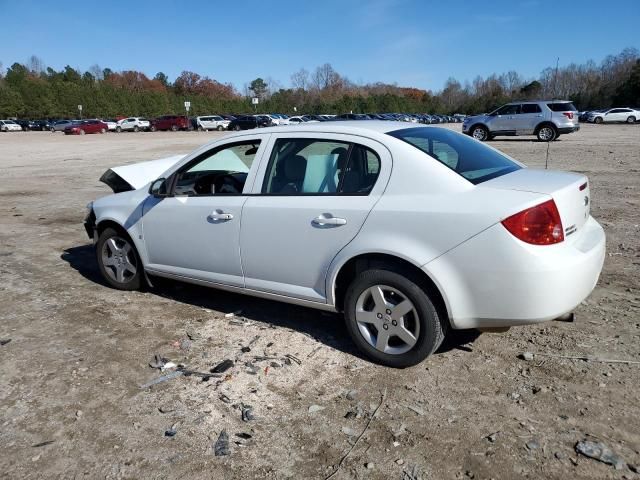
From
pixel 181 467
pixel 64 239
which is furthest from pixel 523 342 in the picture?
pixel 64 239

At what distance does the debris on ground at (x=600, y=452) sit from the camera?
2600 mm

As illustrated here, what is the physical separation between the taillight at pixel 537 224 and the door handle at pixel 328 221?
1077 mm

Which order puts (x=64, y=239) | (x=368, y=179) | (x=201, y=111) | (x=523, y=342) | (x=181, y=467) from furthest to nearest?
(x=201, y=111) → (x=64, y=239) → (x=523, y=342) → (x=368, y=179) → (x=181, y=467)

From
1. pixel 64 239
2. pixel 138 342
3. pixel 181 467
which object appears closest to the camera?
pixel 181 467

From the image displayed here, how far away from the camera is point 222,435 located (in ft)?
9.75

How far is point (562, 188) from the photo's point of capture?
10.9 feet

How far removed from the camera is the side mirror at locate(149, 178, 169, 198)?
4.70 meters

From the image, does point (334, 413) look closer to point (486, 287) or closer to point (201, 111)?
point (486, 287)

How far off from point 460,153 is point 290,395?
2.13 metres

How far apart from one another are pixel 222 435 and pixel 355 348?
4.31 feet

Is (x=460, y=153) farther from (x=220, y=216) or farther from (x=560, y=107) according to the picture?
(x=560, y=107)

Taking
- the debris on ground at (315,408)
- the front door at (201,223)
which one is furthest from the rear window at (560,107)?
the debris on ground at (315,408)

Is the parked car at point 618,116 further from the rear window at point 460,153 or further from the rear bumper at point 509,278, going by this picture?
the rear bumper at point 509,278

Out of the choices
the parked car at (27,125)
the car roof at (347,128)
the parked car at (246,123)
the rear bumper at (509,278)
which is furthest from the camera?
the parked car at (27,125)
